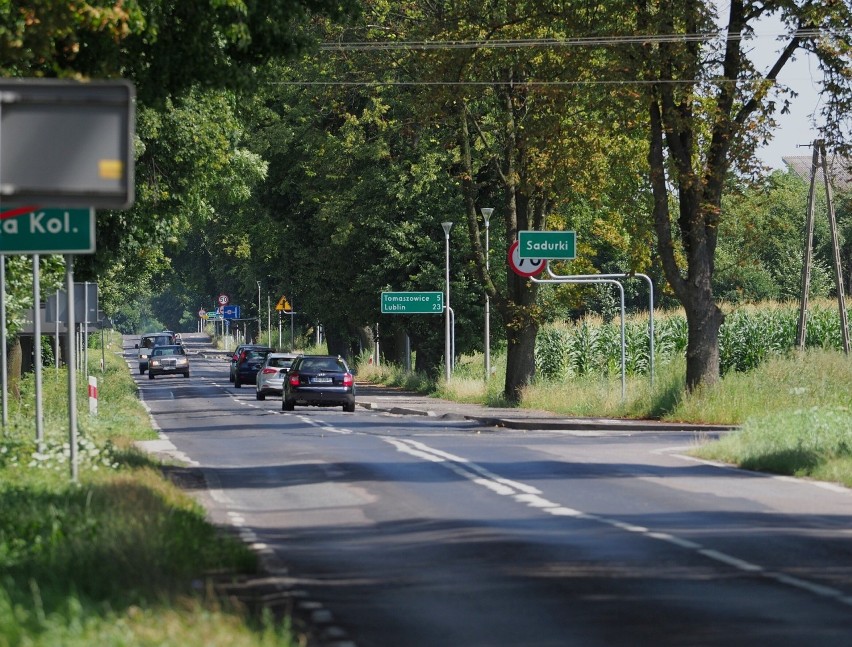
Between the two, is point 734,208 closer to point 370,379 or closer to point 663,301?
point 370,379

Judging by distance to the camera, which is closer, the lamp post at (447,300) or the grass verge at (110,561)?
the grass verge at (110,561)

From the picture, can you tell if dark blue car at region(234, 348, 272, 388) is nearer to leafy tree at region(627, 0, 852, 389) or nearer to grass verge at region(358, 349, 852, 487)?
grass verge at region(358, 349, 852, 487)

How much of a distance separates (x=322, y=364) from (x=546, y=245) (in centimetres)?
855

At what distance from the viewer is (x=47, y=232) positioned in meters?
15.9

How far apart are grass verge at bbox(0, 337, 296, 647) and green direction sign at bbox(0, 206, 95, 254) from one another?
7.43ft

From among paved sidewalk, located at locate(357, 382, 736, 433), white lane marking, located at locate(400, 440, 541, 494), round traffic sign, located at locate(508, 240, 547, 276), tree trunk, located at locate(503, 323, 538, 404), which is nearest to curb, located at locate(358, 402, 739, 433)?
paved sidewalk, located at locate(357, 382, 736, 433)

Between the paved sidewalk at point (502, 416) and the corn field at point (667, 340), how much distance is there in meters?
4.37

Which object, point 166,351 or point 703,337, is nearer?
point 703,337

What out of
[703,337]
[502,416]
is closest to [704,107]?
[703,337]

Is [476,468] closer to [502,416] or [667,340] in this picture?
[502,416]

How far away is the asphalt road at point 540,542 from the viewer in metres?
9.20

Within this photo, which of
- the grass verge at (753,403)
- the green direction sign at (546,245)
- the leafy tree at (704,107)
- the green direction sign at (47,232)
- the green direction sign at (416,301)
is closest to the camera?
the green direction sign at (47,232)

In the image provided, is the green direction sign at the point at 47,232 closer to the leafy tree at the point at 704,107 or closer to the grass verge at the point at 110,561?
the grass verge at the point at 110,561

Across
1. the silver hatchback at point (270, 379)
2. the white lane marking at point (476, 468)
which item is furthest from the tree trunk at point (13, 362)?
the white lane marking at point (476, 468)
